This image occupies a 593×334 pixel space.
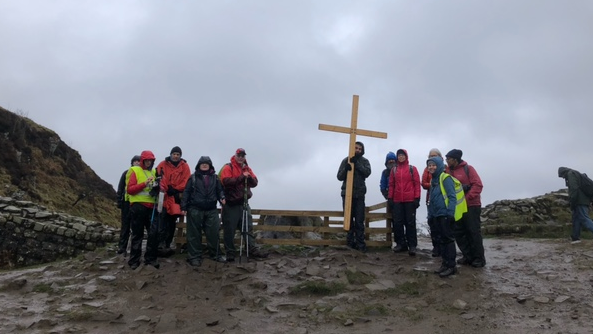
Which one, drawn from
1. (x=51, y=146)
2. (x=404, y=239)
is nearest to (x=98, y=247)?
(x=404, y=239)

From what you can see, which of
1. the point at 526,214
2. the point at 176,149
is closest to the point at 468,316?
the point at 176,149

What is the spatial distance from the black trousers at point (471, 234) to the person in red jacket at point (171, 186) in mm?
6290

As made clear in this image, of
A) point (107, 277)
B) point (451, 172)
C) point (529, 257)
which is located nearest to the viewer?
point (107, 277)

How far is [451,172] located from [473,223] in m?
1.20

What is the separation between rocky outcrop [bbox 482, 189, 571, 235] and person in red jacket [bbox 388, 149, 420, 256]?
7018mm

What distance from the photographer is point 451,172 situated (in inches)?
376

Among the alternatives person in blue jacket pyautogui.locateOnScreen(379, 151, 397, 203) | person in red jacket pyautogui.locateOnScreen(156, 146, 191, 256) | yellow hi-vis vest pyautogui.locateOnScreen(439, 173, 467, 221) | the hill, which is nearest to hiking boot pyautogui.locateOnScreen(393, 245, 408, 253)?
person in blue jacket pyautogui.locateOnScreen(379, 151, 397, 203)

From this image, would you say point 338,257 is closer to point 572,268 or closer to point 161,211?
point 161,211

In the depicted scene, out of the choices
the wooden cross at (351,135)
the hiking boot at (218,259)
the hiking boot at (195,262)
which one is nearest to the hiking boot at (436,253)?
the wooden cross at (351,135)

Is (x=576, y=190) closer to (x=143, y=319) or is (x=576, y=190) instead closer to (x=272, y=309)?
(x=272, y=309)

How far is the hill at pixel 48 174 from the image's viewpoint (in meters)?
23.0

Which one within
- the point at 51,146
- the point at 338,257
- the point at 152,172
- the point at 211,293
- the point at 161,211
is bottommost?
the point at 211,293

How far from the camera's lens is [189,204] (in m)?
9.72

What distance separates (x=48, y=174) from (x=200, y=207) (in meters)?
20.6
